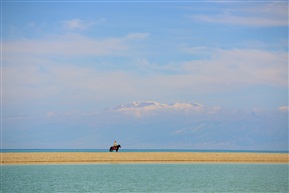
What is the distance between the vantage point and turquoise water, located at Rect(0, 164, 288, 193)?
3781cm

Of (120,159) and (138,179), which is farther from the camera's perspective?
(120,159)

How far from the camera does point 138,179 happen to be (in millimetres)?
43656

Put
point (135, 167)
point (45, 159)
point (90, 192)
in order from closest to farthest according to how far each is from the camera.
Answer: point (90, 192)
point (135, 167)
point (45, 159)

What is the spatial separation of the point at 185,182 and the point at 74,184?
28.9ft

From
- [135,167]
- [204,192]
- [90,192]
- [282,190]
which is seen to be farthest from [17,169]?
[282,190]

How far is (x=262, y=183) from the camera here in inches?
1652

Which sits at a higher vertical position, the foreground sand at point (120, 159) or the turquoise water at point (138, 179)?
the foreground sand at point (120, 159)

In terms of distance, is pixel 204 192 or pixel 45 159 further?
pixel 45 159

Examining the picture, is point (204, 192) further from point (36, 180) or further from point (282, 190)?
point (36, 180)

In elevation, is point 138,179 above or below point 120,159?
below

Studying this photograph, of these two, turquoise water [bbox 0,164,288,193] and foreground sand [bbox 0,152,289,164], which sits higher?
foreground sand [bbox 0,152,289,164]

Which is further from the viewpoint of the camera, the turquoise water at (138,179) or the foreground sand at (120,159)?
the foreground sand at (120,159)

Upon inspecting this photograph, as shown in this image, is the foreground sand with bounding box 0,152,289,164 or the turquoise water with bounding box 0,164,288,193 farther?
the foreground sand with bounding box 0,152,289,164

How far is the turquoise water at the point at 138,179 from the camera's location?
37812mm
